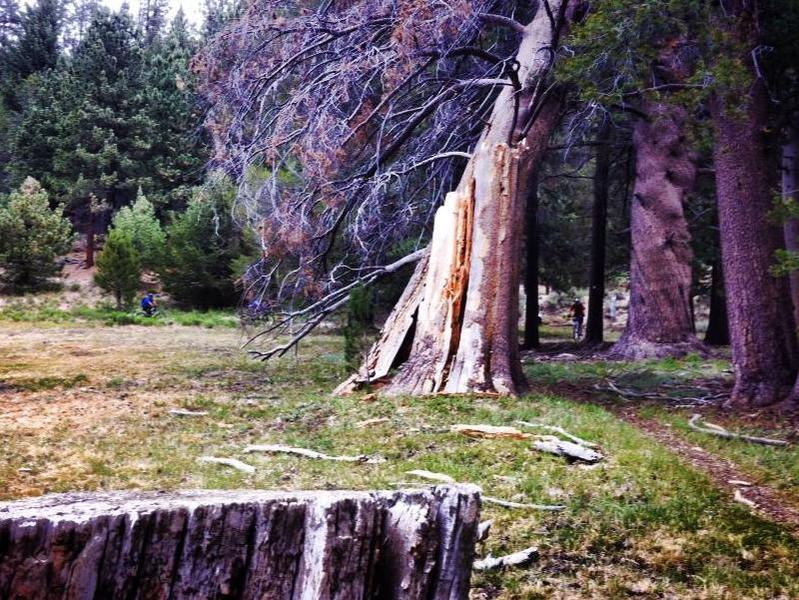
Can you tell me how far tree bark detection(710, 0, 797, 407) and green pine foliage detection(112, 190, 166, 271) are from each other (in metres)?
28.2

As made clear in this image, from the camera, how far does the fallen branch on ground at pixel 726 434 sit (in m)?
7.87

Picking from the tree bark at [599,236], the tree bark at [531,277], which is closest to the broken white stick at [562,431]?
the tree bark at [599,236]

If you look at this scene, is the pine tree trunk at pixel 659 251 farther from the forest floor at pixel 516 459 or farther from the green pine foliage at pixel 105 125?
the green pine foliage at pixel 105 125

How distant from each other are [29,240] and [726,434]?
32.5 m

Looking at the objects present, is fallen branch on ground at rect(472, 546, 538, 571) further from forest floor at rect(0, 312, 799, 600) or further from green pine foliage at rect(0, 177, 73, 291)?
green pine foliage at rect(0, 177, 73, 291)

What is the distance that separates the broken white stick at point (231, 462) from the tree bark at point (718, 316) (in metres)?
18.2

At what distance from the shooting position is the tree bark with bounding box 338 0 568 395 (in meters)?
10.3

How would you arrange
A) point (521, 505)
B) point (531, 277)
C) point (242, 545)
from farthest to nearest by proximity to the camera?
point (531, 277) → point (521, 505) → point (242, 545)

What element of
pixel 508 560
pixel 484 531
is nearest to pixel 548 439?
pixel 484 531

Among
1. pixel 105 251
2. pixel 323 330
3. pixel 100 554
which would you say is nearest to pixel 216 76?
pixel 100 554

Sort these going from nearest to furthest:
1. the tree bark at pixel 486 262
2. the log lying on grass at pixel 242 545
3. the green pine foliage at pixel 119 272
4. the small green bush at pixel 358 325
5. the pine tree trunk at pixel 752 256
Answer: the log lying on grass at pixel 242 545, the pine tree trunk at pixel 752 256, the tree bark at pixel 486 262, the small green bush at pixel 358 325, the green pine foliage at pixel 119 272

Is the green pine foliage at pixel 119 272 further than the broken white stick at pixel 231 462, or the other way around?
the green pine foliage at pixel 119 272

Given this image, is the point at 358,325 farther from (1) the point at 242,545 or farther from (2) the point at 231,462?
(1) the point at 242,545

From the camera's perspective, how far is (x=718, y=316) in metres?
22.4
